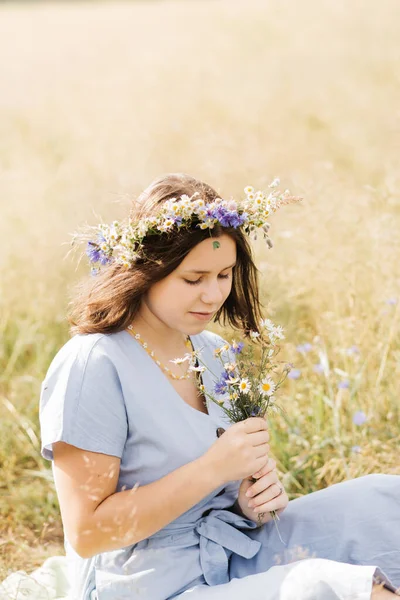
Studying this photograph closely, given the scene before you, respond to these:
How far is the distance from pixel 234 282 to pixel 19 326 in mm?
1908

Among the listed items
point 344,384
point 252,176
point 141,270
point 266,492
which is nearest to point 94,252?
point 141,270

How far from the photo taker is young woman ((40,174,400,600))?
1.80m

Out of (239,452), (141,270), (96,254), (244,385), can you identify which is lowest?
(239,452)

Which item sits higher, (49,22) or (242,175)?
(49,22)

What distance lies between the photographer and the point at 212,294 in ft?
6.40

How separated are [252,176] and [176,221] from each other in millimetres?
2693

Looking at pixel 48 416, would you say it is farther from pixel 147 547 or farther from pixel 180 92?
pixel 180 92

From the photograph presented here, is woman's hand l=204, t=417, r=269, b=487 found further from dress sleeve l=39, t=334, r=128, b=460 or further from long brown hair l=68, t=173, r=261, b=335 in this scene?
long brown hair l=68, t=173, r=261, b=335

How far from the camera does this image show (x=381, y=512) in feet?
6.63

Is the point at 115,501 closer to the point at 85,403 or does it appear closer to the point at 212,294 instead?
the point at 85,403

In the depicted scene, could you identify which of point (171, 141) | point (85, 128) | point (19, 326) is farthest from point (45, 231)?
point (85, 128)

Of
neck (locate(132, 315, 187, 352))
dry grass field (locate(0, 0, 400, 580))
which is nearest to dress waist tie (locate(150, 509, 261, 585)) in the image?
neck (locate(132, 315, 187, 352))

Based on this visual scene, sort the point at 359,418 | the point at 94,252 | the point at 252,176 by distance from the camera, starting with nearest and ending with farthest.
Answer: the point at 94,252
the point at 359,418
the point at 252,176

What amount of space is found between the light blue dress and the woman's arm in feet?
0.21
